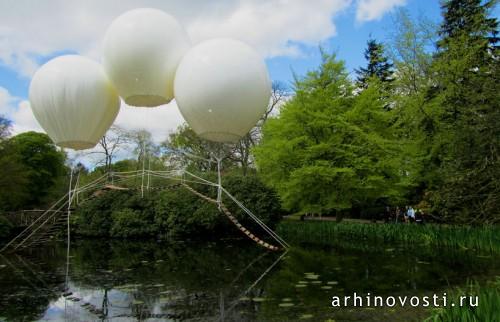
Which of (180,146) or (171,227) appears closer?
(171,227)

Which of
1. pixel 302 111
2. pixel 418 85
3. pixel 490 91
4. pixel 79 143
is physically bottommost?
pixel 79 143

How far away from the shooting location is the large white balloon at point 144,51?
356cm

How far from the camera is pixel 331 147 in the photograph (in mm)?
15805

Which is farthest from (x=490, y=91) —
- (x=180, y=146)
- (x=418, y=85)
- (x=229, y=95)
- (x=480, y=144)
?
(x=180, y=146)

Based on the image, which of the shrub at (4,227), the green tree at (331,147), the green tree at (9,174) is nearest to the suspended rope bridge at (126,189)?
the shrub at (4,227)

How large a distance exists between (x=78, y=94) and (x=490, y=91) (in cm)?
849

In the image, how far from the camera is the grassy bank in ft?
37.9

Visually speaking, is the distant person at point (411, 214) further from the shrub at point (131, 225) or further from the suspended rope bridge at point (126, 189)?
the shrub at point (131, 225)

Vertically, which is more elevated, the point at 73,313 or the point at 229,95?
the point at 229,95

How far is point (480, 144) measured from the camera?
27.6ft

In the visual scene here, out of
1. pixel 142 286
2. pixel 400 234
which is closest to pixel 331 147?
pixel 400 234

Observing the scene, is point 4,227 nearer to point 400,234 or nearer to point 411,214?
point 400,234

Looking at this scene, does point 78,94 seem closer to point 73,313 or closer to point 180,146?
point 73,313

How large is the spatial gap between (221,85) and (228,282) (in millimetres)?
6084
